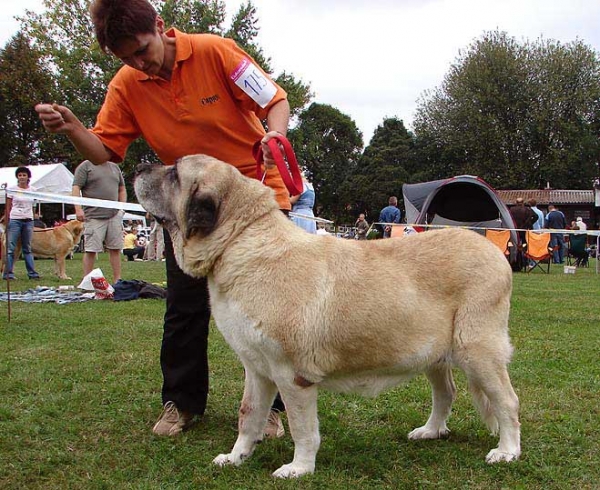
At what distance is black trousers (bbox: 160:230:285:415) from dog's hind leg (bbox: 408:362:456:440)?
100 centimetres

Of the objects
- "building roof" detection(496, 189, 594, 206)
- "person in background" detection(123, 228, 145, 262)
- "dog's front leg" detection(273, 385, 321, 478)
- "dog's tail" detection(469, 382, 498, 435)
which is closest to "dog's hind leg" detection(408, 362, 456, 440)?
"dog's tail" detection(469, 382, 498, 435)

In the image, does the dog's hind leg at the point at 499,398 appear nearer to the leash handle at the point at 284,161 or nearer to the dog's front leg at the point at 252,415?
the dog's front leg at the point at 252,415

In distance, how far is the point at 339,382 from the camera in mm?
2959

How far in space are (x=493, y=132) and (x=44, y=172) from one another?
3355 centimetres

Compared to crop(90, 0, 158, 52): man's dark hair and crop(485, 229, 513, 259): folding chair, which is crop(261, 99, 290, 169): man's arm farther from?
crop(485, 229, 513, 259): folding chair

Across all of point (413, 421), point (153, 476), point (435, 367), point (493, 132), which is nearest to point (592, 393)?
point (413, 421)

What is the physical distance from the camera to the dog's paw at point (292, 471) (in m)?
2.91

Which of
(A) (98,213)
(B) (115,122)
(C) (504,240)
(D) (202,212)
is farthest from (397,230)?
(D) (202,212)

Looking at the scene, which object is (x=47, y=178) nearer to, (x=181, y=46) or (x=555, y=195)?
(x=181, y=46)

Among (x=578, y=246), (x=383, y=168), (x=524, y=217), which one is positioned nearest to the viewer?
(x=524, y=217)

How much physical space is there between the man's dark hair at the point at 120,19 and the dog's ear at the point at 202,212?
969 millimetres

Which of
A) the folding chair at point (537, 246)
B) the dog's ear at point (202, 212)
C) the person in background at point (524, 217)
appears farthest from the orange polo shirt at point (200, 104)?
the person in background at point (524, 217)

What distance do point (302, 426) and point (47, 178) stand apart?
20.7 metres

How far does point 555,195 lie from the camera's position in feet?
147
